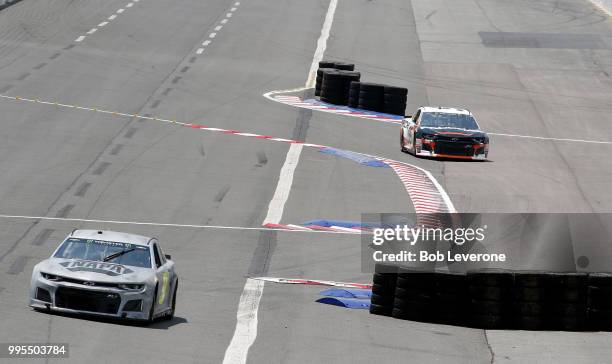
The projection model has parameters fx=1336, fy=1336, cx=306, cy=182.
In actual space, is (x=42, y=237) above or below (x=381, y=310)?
below

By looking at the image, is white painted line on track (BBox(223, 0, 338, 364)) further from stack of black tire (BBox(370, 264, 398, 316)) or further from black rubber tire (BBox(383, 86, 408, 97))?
black rubber tire (BBox(383, 86, 408, 97))

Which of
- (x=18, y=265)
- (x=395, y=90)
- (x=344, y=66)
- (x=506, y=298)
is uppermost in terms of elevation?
(x=506, y=298)

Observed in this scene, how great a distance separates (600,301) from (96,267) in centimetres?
707

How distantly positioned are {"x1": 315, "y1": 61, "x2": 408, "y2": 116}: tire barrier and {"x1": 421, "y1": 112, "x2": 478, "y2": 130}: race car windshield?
Result: 8.14 m

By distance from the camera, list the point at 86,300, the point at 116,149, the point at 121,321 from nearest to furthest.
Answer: the point at 86,300 → the point at 121,321 → the point at 116,149

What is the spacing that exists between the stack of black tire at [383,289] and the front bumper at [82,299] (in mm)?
3884

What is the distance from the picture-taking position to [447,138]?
3297 centimetres

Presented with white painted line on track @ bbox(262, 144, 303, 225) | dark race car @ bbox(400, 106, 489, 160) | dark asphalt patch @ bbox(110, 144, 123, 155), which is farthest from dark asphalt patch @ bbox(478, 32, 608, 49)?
dark asphalt patch @ bbox(110, 144, 123, 155)

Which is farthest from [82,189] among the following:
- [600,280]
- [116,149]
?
[600,280]

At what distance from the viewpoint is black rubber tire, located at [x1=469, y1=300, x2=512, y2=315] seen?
18.6 metres

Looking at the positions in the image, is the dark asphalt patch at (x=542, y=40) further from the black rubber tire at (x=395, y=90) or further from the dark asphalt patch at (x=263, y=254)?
the dark asphalt patch at (x=263, y=254)

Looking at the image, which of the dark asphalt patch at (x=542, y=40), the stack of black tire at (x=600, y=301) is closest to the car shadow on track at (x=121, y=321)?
the stack of black tire at (x=600, y=301)

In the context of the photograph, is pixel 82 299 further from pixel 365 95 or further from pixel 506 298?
pixel 365 95

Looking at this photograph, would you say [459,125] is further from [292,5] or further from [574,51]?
[292,5]
